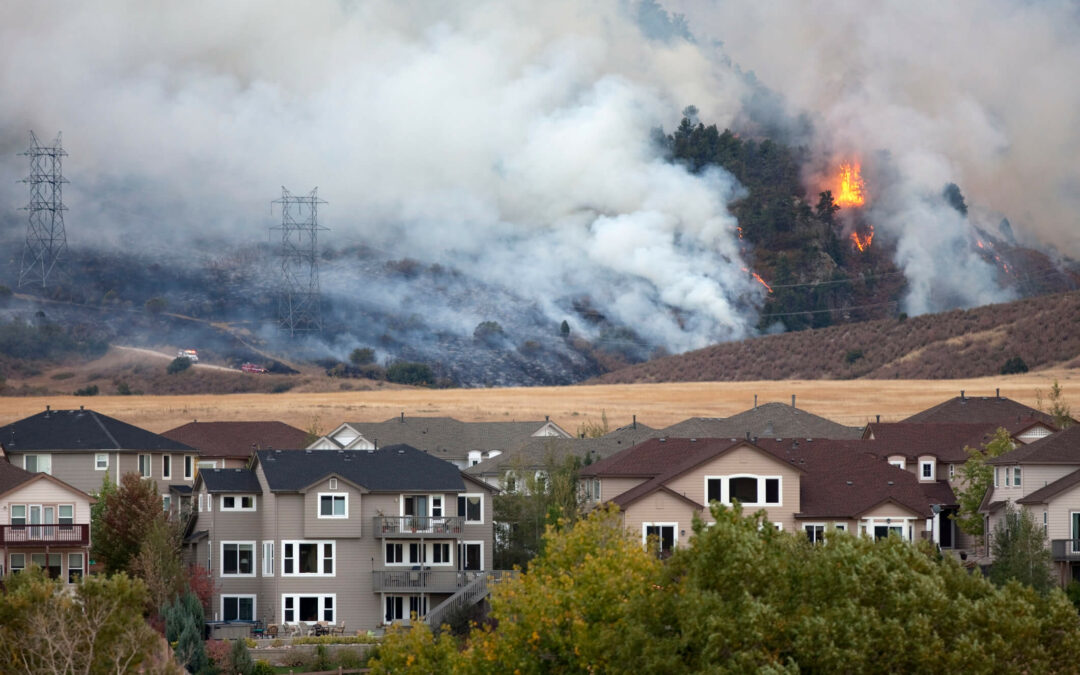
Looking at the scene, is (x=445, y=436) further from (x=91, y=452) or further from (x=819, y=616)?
(x=819, y=616)

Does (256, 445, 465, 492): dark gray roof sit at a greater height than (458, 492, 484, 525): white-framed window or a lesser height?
greater

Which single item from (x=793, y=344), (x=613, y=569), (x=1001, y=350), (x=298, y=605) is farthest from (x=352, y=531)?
(x=793, y=344)

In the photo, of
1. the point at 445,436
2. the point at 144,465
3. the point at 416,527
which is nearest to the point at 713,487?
the point at 416,527

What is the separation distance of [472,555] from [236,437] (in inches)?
1437

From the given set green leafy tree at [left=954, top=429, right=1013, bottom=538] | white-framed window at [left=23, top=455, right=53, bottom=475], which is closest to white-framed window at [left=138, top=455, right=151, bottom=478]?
white-framed window at [left=23, top=455, right=53, bottom=475]

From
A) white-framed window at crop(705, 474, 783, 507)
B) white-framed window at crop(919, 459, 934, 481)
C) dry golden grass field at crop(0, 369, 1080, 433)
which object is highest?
dry golden grass field at crop(0, 369, 1080, 433)

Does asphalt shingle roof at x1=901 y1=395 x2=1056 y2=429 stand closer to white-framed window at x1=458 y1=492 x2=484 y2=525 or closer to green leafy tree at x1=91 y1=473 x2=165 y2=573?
white-framed window at x1=458 y1=492 x2=484 y2=525

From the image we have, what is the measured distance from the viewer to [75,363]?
648 feet

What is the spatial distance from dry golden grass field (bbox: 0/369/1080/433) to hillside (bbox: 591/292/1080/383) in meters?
8.68

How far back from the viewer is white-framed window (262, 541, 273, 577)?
66938 mm

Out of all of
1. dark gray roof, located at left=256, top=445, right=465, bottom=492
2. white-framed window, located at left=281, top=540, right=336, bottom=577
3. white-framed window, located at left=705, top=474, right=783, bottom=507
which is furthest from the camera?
dark gray roof, located at left=256, top=445, right=465, bottom=492

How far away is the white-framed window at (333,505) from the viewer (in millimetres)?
67312

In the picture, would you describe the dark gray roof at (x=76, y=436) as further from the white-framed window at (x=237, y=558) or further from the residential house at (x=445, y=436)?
the white-framed window at (x=237, y=558)

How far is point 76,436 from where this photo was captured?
88375 millimetres
